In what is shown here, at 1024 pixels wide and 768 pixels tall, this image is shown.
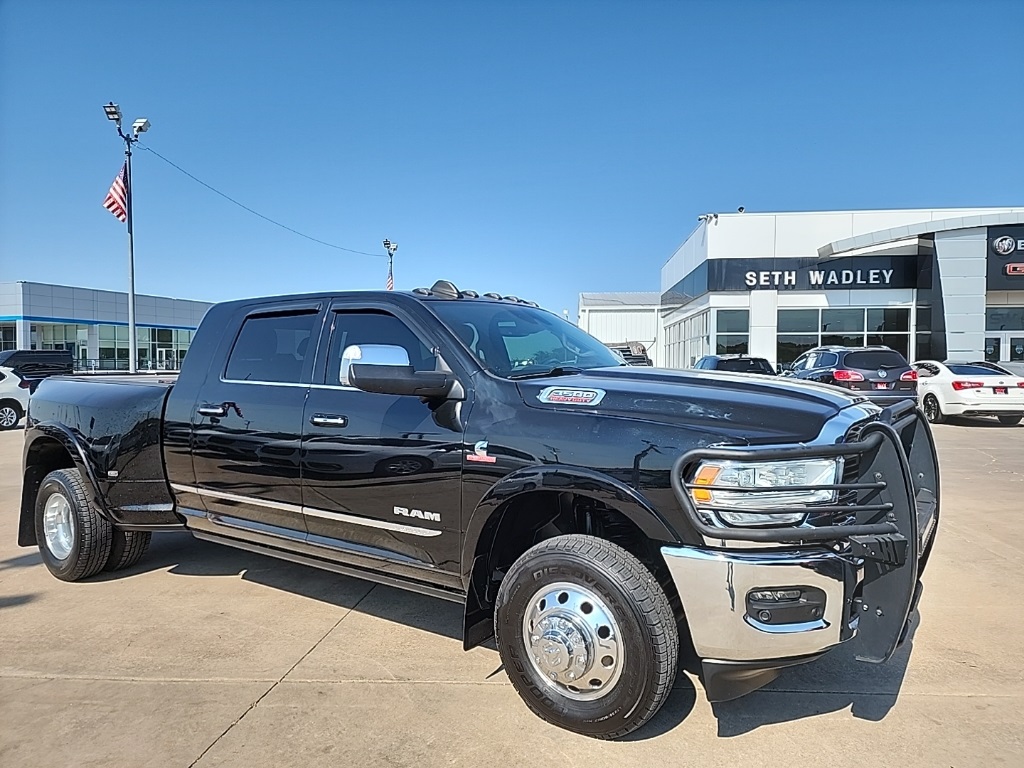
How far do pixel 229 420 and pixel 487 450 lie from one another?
1805 millimetres

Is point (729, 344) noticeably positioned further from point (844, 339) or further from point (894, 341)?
point (894, 341)

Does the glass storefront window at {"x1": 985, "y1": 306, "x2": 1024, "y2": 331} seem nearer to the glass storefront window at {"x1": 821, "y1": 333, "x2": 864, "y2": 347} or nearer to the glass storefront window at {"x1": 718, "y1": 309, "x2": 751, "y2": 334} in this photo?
the glass storefront window at {"x1": 821, "y1": 333, "x2": 864, "y2": 347}

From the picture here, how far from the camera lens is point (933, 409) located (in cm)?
1550

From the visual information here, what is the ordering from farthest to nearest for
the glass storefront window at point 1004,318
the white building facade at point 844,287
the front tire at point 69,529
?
the glass storefront window at point 1004,318
the white building facade at point 844,287
the front tire at point 69,529

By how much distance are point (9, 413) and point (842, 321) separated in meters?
25.8

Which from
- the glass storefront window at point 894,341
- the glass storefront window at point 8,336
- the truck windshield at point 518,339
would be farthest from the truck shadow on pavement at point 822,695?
the glass storefront window at point 8,336

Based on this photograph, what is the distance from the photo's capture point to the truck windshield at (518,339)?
3.59 m

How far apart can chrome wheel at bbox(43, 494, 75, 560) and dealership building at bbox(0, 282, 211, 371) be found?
1539 inches

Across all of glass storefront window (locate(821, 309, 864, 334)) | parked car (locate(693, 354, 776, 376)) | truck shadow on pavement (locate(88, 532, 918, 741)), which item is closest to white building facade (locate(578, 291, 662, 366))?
glass storefront window (locate(821, 309, 864, 334))

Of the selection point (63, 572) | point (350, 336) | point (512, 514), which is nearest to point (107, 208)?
point (63, 572)

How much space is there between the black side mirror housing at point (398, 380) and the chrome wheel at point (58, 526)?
2959 millimetres

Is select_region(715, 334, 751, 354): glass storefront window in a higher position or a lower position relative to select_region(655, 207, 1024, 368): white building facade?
lower

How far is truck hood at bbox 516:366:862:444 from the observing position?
107 inches

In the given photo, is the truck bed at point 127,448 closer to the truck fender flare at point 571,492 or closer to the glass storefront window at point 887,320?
the truck fender flare at point 571,492
